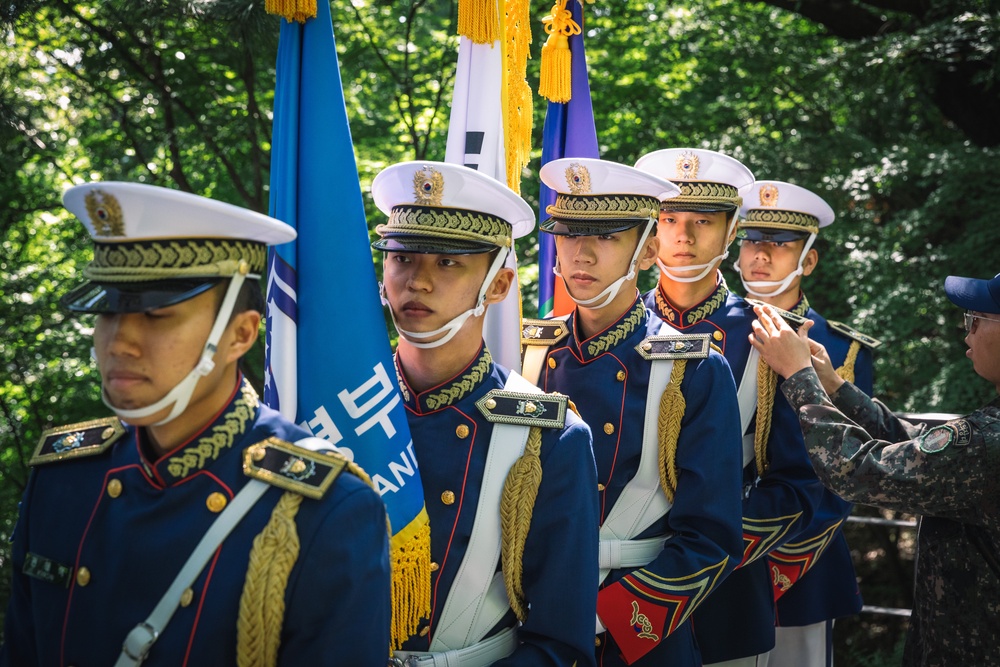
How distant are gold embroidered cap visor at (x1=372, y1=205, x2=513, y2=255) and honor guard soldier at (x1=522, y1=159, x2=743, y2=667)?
2.59ft

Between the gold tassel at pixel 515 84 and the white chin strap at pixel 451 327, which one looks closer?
the white chin strap at pixel 451 327

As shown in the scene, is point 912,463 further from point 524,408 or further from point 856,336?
point 856,336

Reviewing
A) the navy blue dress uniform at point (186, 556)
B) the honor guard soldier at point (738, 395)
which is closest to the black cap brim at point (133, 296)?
the navy blue dress uniform at point (186, 556)

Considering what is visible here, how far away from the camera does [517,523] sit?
2588 millimetres

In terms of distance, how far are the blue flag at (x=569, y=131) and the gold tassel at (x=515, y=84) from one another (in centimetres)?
64

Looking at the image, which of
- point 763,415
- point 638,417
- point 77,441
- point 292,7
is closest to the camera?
point 77,441

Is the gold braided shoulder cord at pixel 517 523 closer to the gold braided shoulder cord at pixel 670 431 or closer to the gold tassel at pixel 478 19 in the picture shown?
the gold braided shoulder cord at pixel 670 431

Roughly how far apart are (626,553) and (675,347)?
732mm

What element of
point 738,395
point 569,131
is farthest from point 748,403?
point 569,131

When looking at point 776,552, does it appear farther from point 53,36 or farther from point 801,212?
point 53,36

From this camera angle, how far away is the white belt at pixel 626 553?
327 centimetres

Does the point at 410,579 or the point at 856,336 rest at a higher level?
the point at 856,336

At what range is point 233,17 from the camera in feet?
15.7

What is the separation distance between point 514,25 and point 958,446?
220 cm
